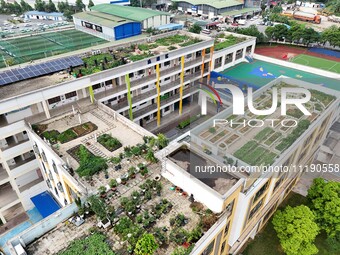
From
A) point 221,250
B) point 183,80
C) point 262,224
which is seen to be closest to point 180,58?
point 183,80

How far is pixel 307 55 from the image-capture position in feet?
287

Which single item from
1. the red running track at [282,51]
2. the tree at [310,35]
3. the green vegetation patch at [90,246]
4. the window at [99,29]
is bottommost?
the red running track at [282,51]

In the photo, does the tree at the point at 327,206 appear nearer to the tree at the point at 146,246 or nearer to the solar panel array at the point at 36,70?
the tree at the point at 146,246

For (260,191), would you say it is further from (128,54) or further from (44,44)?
(44,44)

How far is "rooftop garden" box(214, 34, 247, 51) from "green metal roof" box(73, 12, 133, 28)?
29.6 metres

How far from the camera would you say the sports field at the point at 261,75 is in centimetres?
6047

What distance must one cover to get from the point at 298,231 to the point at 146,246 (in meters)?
18.0

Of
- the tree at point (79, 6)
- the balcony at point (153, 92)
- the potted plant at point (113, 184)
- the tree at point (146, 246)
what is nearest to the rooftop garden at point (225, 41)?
the balcony at point (153, 92)

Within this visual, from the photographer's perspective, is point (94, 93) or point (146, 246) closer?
point (146, 246)

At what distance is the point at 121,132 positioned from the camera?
32844mm

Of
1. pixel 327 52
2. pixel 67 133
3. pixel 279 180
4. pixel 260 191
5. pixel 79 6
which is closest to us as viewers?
pixel 260 191

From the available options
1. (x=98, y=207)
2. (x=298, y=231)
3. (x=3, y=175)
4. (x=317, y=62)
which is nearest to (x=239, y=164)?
(x=298, y=231)

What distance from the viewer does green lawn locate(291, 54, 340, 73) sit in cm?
7706

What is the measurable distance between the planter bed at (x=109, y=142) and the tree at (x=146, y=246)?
41.9ft
